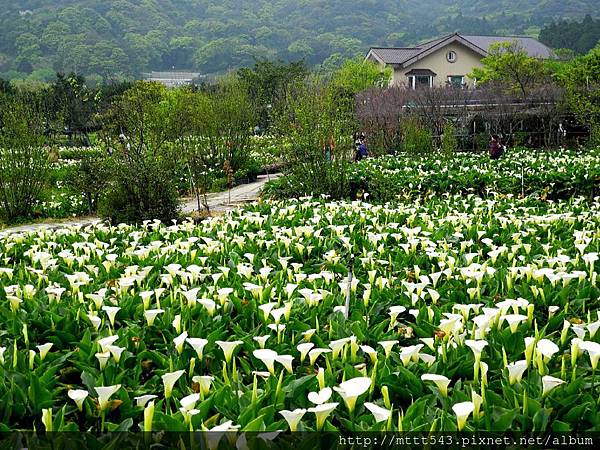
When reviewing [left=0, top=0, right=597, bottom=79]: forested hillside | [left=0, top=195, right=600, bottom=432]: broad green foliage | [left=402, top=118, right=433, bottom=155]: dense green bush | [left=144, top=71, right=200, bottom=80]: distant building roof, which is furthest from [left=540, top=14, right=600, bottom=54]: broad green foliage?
[left=0, top=195, right=600, bottom=432]: broad green foliage

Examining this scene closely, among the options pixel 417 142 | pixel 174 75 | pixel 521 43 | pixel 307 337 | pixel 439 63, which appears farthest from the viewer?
pixel 174 75

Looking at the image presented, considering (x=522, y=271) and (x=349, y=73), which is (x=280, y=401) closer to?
(x=522, y=271)

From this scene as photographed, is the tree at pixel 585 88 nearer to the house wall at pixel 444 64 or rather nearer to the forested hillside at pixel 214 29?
the house wall at pixel 444 64

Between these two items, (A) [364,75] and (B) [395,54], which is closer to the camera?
(A) [364,75]

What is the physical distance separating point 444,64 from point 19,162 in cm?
3300

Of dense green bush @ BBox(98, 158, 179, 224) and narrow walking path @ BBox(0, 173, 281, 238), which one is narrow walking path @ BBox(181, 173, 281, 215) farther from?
dense green bush @ BBox(98, 158, 179, 224)

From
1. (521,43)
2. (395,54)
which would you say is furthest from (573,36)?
(395,54)

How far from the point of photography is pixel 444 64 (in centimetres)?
3997

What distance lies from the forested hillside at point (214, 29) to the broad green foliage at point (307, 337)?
53818mm

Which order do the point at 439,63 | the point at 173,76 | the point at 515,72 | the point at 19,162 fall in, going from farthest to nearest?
the point at 173,76 → the point at 439,63 → the point at 515,72 → the point at 19,162

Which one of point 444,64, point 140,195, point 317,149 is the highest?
point 444,64

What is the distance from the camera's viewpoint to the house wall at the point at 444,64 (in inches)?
1567

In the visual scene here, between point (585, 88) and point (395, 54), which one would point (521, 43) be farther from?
point (585, 88)

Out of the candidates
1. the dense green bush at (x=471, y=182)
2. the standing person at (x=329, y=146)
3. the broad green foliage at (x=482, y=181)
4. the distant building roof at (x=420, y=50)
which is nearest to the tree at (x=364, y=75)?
the distant building roof at (x=420, y=50)
